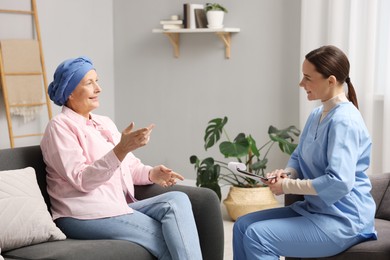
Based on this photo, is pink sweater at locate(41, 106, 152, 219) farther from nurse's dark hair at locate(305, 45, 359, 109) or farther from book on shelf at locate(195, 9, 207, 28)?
book on shelf at locate(195, 9, 207, 28)

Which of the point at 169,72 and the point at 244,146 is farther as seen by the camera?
the point at 169,72

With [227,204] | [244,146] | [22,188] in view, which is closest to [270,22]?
[244,146]

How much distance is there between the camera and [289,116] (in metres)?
5.50

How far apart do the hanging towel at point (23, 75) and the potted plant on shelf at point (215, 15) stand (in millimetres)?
1354

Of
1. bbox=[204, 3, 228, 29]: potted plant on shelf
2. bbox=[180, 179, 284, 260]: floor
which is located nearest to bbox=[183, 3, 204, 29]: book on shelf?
bbox=[204, 3, 228, 29]: potted plant on shelf

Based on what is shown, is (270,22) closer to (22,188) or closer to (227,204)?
(227,204)

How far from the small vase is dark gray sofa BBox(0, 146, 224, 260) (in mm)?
1734

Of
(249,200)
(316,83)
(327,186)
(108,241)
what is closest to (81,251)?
(108,241)

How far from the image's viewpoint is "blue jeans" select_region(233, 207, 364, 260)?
284 centimetres

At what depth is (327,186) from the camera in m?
2.79

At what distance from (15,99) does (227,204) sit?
5.93 ft

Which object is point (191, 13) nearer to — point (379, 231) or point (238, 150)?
point (238, 150)

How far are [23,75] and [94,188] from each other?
2843mm

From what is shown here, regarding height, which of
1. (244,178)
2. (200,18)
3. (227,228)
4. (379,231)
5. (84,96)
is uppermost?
(200,18)
